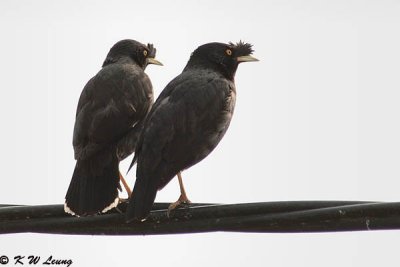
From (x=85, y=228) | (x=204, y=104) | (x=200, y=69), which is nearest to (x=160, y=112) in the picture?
(x=204, y=104)

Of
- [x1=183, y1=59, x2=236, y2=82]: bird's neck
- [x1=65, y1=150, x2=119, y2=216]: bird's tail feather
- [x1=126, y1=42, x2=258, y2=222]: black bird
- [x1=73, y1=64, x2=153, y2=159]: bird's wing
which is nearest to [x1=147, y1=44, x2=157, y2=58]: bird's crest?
[x1=73, y1=64, x2=153, y2=159]: bird's wing

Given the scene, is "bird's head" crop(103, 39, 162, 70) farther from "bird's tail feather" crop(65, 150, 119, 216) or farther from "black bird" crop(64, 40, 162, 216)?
"bird's tail feather" crop(65, 150, 119, 216)

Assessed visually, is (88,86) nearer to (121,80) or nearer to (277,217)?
(121,80)

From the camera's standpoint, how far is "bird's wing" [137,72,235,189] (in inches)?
239

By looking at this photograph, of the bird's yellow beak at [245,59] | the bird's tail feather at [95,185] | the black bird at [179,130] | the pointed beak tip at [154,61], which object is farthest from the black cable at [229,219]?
the pointed beak tip at [154,61]

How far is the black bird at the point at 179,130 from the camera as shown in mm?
5945

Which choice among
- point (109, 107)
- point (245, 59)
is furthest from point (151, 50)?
point (109, 107)

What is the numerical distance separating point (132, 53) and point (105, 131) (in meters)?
2.02

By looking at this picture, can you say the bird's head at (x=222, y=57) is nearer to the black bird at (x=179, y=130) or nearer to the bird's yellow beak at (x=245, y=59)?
the bird's yellow beak at (x=245, y=59)

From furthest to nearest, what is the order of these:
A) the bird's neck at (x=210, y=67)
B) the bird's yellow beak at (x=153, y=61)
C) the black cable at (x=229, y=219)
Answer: the bird's yellow beak at (x=153, y=61) → the bird's neck at (x=210, y=67) → the black cable at (x=229, y=219)

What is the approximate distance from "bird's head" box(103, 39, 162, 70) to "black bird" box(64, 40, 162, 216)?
0.53m

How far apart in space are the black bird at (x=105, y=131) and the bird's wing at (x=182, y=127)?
0.50 metres

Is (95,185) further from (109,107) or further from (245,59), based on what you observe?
(245,59)

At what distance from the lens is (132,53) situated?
874cm
